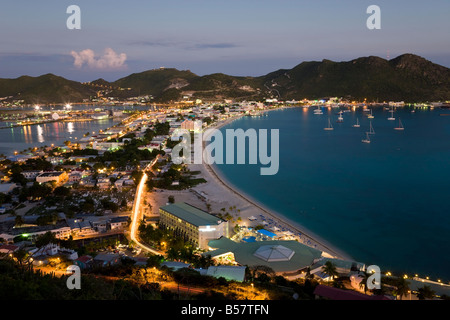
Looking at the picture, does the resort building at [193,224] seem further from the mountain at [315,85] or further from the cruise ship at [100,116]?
the mountain at [315,85]

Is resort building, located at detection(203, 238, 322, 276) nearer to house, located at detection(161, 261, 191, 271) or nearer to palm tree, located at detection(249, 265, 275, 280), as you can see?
palm tree, located at detection(249, 265, 275, 280)

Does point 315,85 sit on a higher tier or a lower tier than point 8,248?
higher

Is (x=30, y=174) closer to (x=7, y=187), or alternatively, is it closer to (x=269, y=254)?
(x=7, y=187)

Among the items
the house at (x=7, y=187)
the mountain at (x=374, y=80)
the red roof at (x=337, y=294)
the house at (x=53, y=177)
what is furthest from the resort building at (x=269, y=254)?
the mountain at (x=374, y=80)

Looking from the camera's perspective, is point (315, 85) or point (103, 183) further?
point (315, 85)

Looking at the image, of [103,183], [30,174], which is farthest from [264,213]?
[30,174]

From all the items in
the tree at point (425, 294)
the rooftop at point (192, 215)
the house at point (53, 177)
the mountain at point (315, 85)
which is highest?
the mountain at point (315, 85)

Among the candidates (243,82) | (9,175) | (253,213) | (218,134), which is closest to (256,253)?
(253,213)
